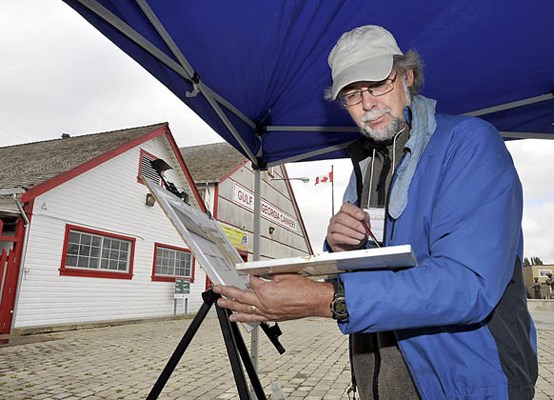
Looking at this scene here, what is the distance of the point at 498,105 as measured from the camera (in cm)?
339

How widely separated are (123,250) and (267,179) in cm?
1309

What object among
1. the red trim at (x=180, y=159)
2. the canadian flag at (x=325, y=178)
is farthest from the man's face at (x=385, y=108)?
the canadian flag at (x=325, y=178)

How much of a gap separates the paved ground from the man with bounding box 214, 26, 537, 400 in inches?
123

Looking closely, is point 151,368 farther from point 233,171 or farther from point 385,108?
point 233,171

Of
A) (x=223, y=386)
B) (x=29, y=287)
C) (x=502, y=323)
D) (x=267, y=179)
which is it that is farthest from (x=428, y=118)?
(x=267, y=179)

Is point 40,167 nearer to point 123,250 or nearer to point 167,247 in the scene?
point 123,250

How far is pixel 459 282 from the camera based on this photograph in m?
0.94

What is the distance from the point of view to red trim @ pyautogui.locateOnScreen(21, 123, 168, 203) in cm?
904

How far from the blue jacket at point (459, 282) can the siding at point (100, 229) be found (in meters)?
9.96

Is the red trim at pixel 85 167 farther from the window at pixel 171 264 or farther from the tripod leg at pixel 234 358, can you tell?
the tripod leg at pixel 234 358

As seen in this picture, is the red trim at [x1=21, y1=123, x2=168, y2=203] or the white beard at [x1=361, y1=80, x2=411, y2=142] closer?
the white beard at [x1=361, y1=80, x2=411, y2=142]

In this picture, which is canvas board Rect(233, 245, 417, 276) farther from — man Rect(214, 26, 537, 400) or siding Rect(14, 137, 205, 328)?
siding Rect(14, 137, 205, 328)

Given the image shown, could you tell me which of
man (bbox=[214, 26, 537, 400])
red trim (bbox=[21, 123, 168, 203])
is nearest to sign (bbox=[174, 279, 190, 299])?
red trim (bbox=[21, 123, 168, 203])

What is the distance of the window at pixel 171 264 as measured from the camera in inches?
529
